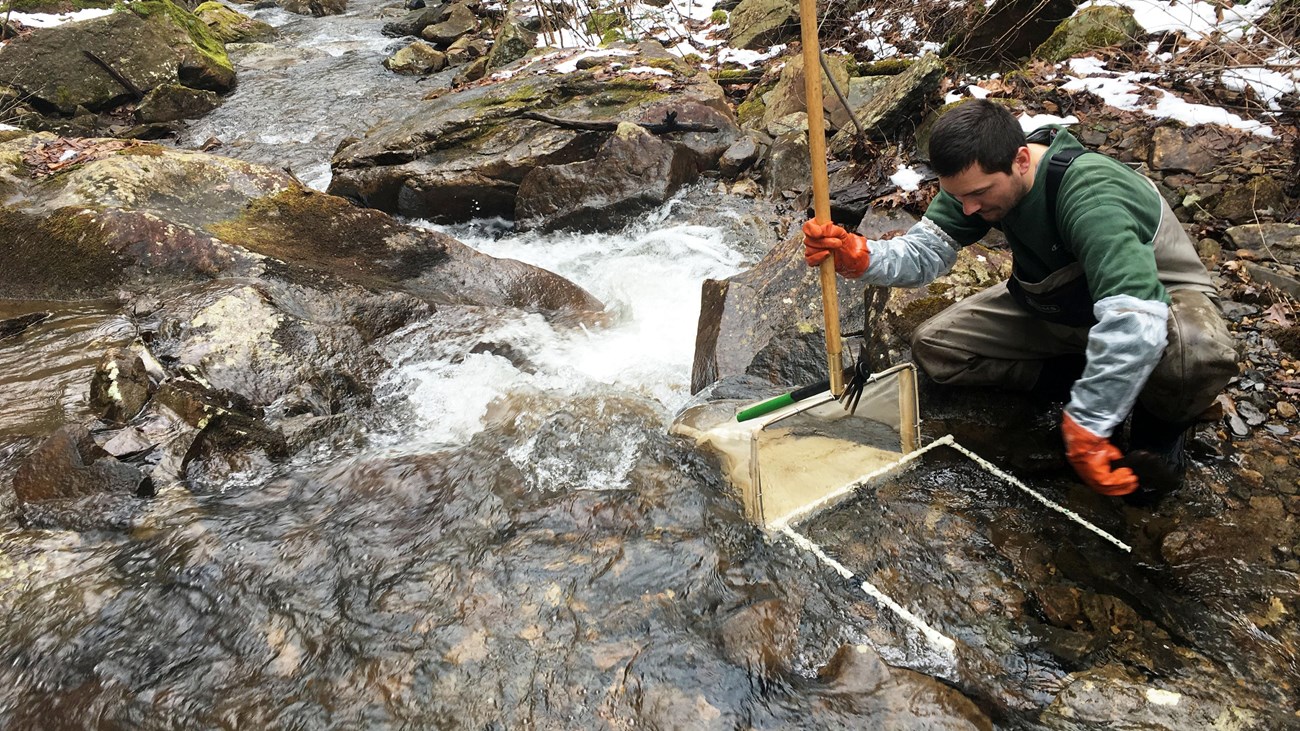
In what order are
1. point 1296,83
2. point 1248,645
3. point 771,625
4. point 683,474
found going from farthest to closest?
point 1296,83 → point 683,474 → point 771,625 → point 1248,645

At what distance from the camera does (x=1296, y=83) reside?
Answer: 521cm

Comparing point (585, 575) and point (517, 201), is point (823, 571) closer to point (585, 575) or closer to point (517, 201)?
point (585, 575)

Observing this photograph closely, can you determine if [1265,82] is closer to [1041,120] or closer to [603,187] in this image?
[1041,120]

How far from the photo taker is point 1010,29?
7.51 metres

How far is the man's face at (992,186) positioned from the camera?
268cm

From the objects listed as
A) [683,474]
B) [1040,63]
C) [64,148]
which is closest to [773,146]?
[1040,63]

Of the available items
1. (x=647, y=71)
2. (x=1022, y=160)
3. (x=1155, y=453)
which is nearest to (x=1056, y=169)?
(x=1022, y=160)

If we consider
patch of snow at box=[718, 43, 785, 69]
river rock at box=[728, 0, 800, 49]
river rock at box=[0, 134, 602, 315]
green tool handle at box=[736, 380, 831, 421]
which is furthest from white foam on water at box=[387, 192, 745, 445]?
river rock at box=[728, 0, 800, 49]

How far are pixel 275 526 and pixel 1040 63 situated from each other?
8176 millimetres

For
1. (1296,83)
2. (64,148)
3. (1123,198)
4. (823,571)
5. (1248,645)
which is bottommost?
(1248,645)

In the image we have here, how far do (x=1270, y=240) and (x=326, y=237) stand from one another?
7258mm

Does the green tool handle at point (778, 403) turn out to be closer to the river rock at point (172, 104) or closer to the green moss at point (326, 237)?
the green moss at point (326, 237)

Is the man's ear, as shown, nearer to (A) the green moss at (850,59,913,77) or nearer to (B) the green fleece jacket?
(B) the green fleece jacket

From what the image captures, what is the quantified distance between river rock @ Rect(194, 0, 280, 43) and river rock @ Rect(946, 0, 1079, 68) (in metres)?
17.5
